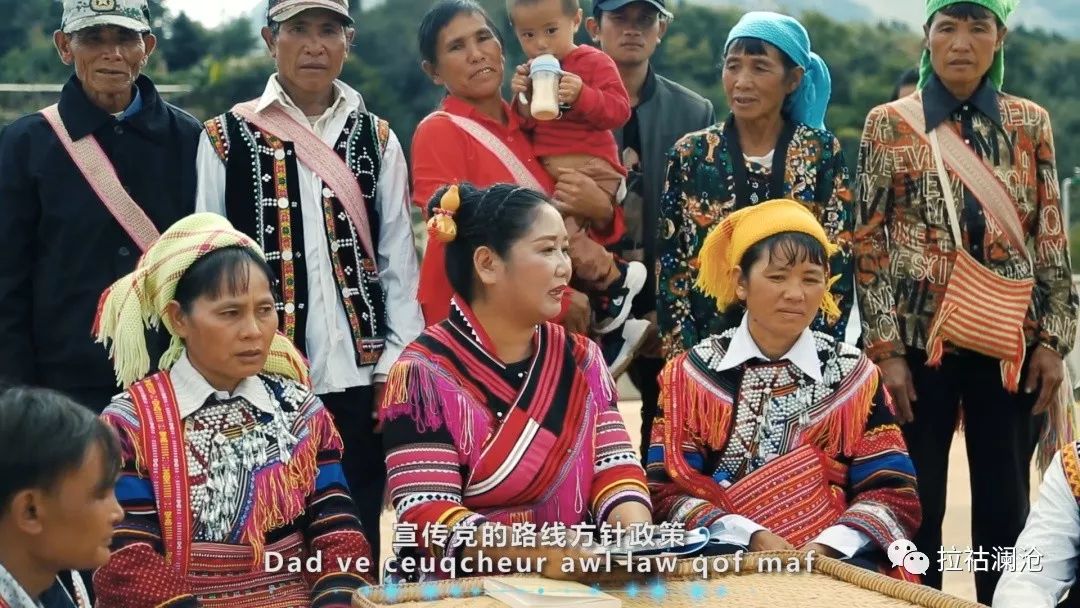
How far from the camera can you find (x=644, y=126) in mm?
5340

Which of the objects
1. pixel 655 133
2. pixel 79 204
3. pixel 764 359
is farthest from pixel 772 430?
pixel 79 204

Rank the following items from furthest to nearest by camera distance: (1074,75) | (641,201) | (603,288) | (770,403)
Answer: (1074,75) → (641,201) → (603,288) → (770,403)

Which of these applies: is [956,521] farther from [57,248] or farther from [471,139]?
[57,248]

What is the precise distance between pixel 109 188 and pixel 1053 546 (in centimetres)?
287

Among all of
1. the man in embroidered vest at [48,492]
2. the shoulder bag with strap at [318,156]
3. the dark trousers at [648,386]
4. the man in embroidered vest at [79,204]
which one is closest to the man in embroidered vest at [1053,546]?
the dark trousers at [648,386]

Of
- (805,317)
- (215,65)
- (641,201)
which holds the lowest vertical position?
(805,317)

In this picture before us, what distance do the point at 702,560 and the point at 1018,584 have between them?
2.38ft

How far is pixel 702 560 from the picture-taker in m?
3.36

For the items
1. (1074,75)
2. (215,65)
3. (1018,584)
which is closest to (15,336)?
(1018,584)

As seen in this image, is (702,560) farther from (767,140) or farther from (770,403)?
(767,140)

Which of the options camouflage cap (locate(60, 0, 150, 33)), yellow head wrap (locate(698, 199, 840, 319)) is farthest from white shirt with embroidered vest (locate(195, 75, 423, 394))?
yellow head wrap (locate(698, 199, 840, 319))

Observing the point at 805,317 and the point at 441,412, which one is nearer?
the point at 441,412

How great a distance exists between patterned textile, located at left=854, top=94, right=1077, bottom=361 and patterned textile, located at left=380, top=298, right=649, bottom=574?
1.36 meters

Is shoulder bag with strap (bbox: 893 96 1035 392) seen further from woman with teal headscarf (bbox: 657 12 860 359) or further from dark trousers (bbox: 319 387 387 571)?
dark trousers (bbox: 319 387 387 571)
